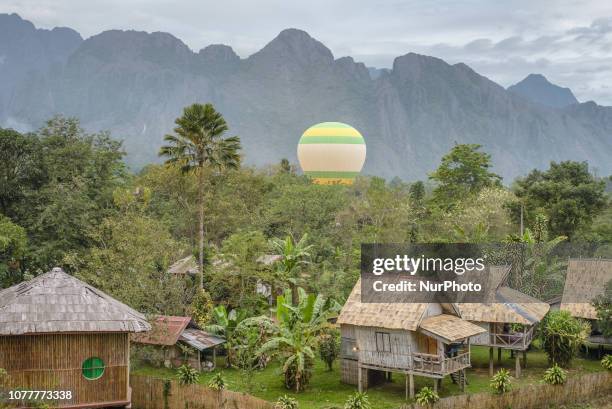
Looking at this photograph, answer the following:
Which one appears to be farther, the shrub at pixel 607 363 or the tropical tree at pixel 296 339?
the shrub at pixel 607 363

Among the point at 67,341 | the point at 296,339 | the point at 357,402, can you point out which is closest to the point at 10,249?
the point at 67,341

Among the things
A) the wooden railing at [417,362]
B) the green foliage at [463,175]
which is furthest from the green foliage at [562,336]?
the green foliage at [463,175]

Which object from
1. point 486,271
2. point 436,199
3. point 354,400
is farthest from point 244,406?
point 436,199

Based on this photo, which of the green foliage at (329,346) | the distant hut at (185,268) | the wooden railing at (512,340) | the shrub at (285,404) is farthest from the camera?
the distant hut at (185,268)

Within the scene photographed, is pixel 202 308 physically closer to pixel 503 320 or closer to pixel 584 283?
pixel 503 320

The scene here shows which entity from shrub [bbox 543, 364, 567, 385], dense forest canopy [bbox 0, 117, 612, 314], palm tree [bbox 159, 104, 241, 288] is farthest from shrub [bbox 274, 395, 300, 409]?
palm tree [bbox 159, 104, 241, 288]

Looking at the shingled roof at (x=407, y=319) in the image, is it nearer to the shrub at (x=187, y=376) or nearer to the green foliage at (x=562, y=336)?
the green foliage at (x=562, y=336)

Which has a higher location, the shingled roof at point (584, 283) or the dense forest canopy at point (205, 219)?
the dense forest canopy at point (205, 219)

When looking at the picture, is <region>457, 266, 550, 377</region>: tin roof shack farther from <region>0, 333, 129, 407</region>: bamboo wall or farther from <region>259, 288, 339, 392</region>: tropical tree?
<region>0, 333, 129, 407</region>: bamboo wall
